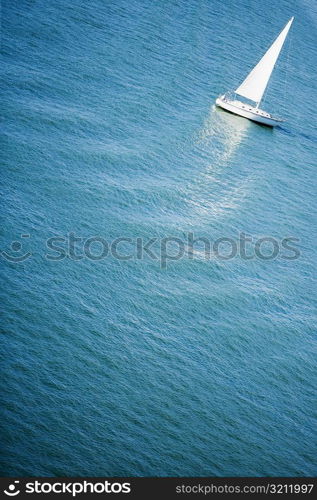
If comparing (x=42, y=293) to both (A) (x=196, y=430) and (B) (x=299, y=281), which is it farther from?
(B) (x=299, y=281)

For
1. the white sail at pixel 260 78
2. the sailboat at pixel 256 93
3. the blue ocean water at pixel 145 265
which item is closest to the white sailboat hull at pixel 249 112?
the sailboat at pixel 256 93

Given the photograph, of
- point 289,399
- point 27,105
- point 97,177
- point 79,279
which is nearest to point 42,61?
point 27,105

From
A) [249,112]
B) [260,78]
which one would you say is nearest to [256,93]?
[260,78]

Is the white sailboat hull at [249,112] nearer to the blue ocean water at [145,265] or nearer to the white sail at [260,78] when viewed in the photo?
the blue ocean water at [145,265]

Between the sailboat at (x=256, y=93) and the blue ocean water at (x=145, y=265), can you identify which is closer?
the blue ocean water at (x=145, y=265)

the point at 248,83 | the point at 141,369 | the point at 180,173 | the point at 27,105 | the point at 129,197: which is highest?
the point at 248,83

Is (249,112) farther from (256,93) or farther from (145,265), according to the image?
(145,265)
